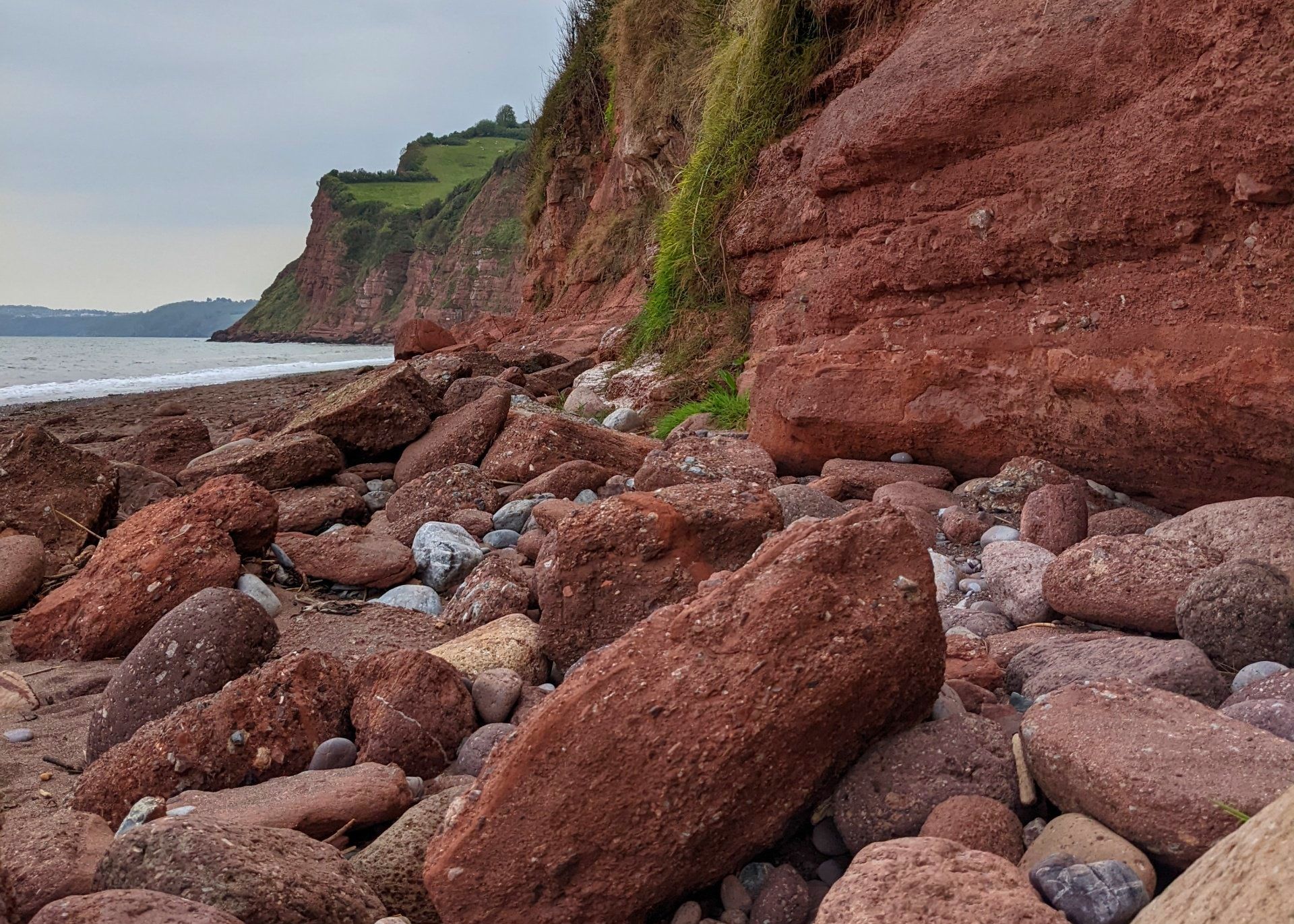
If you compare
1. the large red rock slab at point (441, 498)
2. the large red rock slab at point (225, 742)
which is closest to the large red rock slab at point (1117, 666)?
the large red rock slab at point (225, 742)

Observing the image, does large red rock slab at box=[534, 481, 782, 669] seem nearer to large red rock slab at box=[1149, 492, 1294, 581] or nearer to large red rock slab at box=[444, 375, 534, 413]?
large red rock slab at box=[1149, 492, 1294, 581]

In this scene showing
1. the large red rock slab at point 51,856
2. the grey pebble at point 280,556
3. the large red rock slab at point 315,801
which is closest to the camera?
the large red rock slab at point 51,856

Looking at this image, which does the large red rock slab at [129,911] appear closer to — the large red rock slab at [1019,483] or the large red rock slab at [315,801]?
the large red rock slab at [315,801]

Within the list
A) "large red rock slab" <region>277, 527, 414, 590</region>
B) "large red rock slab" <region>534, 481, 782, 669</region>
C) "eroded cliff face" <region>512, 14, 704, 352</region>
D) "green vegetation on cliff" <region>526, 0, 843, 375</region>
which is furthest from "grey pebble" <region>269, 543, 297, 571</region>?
"eroded cliff face" <region>512, 14, 704, 352</region>

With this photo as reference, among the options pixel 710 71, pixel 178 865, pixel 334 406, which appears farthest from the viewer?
pixel 710 71

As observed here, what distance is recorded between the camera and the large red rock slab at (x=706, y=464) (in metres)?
4.32

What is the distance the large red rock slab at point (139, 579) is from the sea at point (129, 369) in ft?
60.7

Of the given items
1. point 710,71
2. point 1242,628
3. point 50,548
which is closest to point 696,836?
point 1242,628

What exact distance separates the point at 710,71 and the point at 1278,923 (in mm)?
7005

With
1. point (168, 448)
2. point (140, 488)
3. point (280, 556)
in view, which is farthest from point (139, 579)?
point (168, 448)

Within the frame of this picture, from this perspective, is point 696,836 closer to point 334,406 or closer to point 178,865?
point 178,865

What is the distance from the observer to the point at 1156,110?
10.8 feet

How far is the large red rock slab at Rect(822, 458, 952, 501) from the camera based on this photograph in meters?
4.11

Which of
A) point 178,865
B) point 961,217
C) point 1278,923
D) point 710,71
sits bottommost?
point 178,865
